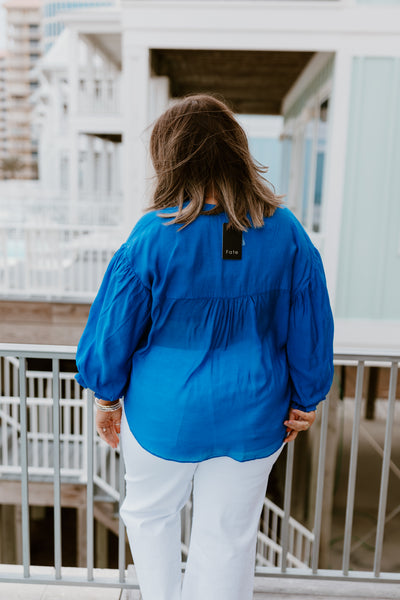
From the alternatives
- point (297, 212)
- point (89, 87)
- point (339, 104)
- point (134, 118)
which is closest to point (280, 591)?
point (339, 104)

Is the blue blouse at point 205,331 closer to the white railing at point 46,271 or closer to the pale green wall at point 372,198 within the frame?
the pale green wall at point 372,198

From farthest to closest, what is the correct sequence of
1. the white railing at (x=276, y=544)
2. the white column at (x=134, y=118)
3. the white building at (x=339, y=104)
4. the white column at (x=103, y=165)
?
the white column at (x=103, y=165), the white column at (x=134, y=118), the white building at (x=339, y=104), the white railing at (x=276, y=544)

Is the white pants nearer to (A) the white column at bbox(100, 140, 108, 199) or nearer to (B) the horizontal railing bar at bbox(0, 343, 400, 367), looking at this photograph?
(B) the horizontal railing bar at bbox(0, 343, 400, 367)

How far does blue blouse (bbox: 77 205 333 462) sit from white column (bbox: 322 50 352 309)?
198 inches

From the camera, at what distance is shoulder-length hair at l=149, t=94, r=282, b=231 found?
4.52 feet

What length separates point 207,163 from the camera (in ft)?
4.55

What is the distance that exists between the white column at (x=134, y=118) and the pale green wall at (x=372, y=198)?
2183 mm

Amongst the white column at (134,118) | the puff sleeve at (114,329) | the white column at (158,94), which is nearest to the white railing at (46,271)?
the white column at (134,118)

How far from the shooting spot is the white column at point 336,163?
20.0 ft

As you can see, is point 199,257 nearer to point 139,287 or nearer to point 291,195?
point 139,287

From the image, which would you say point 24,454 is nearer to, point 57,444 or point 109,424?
point 57,444

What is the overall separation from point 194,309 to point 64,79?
22574 millimetres

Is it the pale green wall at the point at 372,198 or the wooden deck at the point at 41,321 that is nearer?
the pale green wall at the point at 372,198

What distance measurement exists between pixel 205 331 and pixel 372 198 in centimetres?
537
